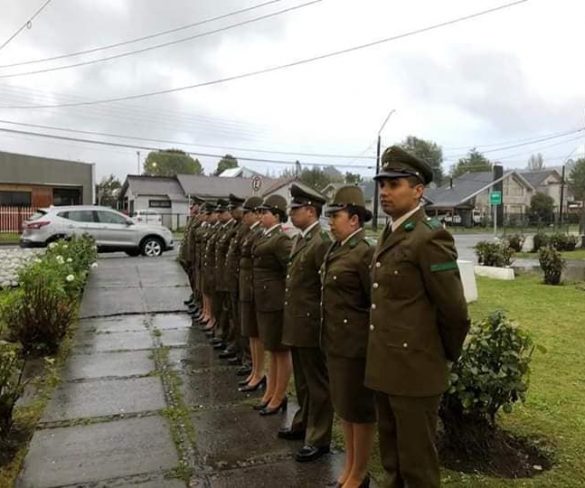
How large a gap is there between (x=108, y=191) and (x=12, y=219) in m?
35.6

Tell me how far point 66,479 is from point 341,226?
7.28 feet

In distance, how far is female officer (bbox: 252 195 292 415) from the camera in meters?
4.52

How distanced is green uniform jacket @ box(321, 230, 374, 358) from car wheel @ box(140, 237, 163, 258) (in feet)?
47.1

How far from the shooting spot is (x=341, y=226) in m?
3.35

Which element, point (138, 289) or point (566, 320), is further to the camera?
point (138, 289)

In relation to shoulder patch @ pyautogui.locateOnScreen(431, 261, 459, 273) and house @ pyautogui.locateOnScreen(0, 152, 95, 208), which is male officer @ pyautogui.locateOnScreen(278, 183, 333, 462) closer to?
shoulder patch @ pyautogui.locateOnScreen(431, 261, 459, 273)

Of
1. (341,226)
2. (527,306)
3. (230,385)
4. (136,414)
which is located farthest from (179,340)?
(527,306)

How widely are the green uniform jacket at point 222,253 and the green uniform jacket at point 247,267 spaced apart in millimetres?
813

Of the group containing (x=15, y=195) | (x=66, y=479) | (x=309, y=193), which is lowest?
(x=66, y=479)

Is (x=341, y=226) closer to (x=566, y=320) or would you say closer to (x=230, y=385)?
(x=230, y=385)

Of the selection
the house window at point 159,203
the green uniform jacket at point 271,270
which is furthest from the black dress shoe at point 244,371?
the house window at point 159,203

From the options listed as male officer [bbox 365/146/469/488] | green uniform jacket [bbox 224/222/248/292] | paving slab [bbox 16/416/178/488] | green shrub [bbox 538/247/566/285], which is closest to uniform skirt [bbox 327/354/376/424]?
male officer [bbox 365/146/469/488]

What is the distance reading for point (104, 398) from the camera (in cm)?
496

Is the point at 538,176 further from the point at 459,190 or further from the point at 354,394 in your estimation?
the point at 354,394
